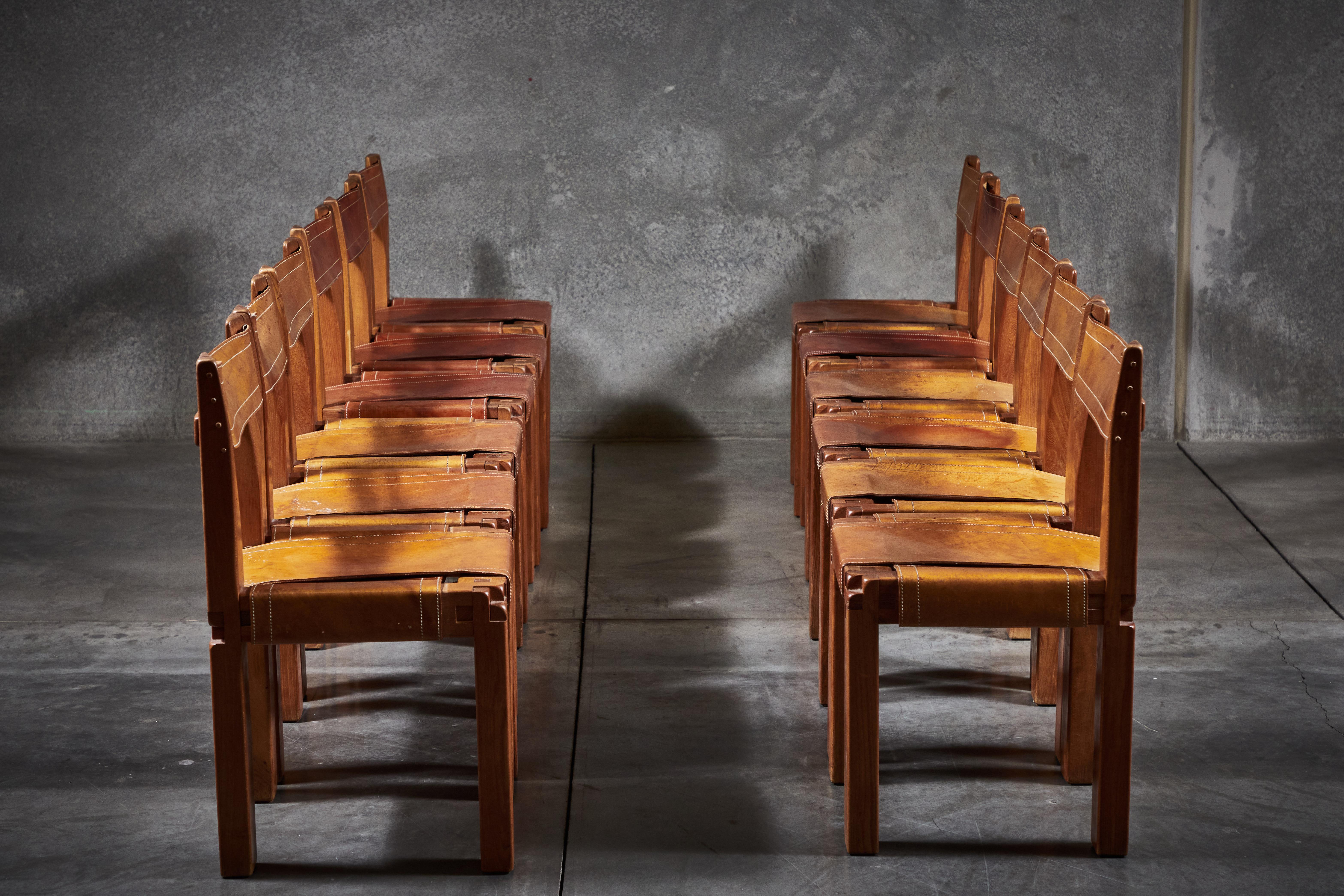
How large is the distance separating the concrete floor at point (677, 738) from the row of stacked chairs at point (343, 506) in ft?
0.44

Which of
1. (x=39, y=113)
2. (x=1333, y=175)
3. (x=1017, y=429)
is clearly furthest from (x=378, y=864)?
(x=1333, y=175)

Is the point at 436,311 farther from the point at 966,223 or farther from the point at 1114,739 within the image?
the point at 1114,739

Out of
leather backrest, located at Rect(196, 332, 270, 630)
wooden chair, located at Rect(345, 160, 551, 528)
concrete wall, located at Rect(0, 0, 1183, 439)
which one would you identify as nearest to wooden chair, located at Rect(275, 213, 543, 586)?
wooden chair, located at Rect(345, 160, 551, 528)

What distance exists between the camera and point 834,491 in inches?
126

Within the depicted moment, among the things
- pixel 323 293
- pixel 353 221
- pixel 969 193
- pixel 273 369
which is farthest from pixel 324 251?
pixel 969 193

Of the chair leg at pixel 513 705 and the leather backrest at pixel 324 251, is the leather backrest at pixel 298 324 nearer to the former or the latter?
the leather backrest at pixel 324 251

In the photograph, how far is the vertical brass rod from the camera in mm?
Result: 5453

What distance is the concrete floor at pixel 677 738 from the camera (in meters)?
2.76

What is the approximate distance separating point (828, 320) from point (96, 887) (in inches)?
110

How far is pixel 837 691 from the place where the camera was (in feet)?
9.91

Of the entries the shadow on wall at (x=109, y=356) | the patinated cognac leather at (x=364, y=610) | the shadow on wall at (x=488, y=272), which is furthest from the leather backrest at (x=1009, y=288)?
the shadow on wall at (x=109, y=356)

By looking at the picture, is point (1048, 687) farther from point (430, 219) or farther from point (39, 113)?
point (39, 113)

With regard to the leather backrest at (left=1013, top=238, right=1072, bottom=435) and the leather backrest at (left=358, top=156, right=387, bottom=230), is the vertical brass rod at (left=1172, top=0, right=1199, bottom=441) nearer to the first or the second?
the leather backrest at (left=1013, top=238, right=1072, bottom=435)

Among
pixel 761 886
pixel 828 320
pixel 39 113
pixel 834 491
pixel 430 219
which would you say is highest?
pixel 39 113
